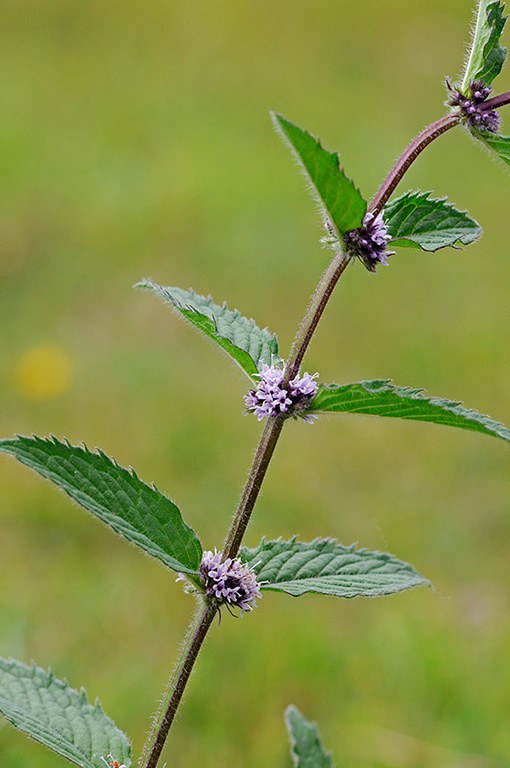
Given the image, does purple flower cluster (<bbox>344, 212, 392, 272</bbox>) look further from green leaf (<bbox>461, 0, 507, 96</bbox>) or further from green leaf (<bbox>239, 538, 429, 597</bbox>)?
green leaf (<bbox>239, 538, 429, 597</bbox>)

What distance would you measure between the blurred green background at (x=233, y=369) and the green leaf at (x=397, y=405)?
0.54 metres

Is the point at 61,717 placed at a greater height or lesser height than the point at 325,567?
lesser

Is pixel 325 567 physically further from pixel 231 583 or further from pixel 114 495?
pixel 114 495

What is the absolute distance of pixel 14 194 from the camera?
5.33 m

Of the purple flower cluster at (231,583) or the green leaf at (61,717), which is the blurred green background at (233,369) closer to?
the purple flower cluster at (231,583)

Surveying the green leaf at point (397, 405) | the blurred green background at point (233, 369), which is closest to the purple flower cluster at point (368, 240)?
the green leaf at point (397, 405)

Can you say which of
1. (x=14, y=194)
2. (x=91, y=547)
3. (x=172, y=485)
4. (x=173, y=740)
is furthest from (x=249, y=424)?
(x=14, y=194)

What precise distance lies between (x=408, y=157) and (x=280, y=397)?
0.34m

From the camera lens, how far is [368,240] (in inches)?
42.9

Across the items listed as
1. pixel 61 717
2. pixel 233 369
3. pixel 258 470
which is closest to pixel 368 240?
pixel 258 470

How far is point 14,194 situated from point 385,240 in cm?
466

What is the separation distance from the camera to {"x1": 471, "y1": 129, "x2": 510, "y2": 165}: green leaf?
1102mm

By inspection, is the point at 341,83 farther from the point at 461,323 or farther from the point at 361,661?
the point at 361,661

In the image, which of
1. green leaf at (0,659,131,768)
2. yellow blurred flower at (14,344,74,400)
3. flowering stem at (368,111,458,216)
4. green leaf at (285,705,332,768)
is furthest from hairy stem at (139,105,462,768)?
yellow blurred flower at (14,344,74,400)
